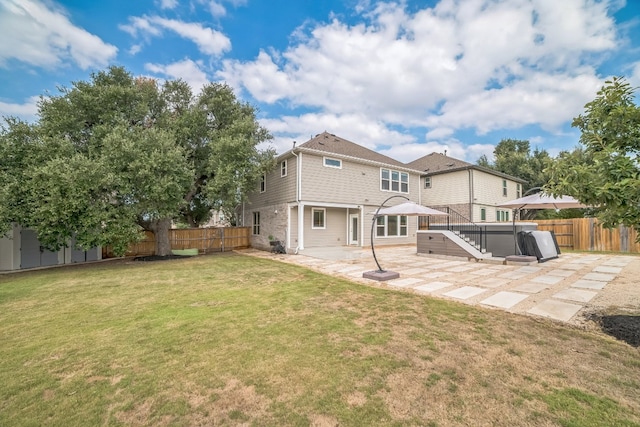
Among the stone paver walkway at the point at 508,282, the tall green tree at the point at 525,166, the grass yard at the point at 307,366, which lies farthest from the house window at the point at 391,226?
the tall green tree at the point at 525,166

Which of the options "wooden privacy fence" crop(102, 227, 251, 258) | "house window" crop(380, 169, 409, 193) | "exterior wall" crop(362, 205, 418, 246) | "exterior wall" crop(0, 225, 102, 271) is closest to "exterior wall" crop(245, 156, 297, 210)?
"wooden privacy fence" crop(102, 227, 251, 258)

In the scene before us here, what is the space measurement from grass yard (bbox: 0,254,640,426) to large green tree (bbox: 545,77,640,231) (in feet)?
5.76

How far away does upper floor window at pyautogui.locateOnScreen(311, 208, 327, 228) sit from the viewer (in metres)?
15.5

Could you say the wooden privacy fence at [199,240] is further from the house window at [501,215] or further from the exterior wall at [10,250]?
the house window at [501,215]

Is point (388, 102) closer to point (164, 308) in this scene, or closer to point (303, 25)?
point (303, 25)

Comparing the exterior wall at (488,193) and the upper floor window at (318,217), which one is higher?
the exterior wall at (488,193)

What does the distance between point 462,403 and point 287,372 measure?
162 cm

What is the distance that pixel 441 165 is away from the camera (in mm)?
21938

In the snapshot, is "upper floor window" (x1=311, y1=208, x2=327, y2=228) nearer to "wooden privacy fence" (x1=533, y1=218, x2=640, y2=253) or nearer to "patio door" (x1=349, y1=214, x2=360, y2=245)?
"patio door" (x1=349, y1=214, x2=360, y2=245)

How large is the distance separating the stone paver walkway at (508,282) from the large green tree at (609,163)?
1882 mm

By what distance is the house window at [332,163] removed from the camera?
15088 mm

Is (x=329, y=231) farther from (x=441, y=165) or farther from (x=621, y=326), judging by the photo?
(x=621, y=326)

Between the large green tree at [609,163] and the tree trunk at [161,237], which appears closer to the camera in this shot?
the large green tree at [609,163]

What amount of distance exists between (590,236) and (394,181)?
10615 mm
